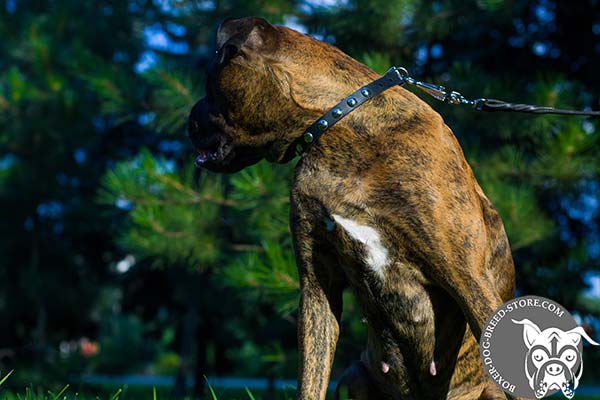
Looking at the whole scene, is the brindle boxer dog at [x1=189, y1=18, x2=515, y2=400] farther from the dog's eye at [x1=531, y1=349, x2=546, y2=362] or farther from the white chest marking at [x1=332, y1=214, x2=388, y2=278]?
the dog's eye at [x1=531, y1=349, x2=546, y2=362]

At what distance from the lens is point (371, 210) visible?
2.22m

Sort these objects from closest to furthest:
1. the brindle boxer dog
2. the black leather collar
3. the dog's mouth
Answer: the brindle boxer dog, the black leather collar, the dog's mouth

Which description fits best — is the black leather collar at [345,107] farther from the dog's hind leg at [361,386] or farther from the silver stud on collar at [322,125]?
the dog's hind leg at [361,386]

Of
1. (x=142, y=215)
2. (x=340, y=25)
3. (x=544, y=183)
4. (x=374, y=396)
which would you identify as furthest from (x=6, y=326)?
(x=374, y=396)

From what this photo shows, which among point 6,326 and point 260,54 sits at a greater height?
point 260,54

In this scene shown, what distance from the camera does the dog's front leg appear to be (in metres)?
2.38

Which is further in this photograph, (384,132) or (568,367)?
(384,132)

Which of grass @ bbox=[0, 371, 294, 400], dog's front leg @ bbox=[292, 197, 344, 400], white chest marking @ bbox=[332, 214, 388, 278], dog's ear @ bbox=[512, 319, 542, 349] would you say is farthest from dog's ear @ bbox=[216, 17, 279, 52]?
grass @ bbox=[0, 371, 294, 400]

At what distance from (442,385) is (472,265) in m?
0.55

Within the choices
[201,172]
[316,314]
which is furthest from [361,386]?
[201,172]

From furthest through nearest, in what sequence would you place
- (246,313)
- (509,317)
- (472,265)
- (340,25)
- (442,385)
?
1. (246,313)
2. (340,25)
3. (442,385)
4. (472,265)
5. (509,317)

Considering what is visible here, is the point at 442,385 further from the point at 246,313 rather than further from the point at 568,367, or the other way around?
the point at 246,313

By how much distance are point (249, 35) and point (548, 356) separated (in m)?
1.38

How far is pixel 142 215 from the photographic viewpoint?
5562 mm
